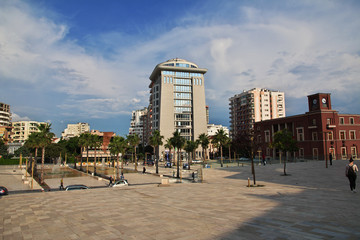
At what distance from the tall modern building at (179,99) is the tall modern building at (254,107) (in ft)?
84.5

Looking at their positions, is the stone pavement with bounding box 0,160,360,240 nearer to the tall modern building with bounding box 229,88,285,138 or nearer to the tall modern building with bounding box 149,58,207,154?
the tall modern building with bounding box 149,58,207,154

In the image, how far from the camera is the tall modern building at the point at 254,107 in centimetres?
12262

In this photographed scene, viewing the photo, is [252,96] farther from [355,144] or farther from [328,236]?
[328,236]

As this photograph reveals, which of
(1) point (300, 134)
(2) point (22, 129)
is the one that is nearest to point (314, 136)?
(1) point (300, 134)

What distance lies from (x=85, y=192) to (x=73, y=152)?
346ft

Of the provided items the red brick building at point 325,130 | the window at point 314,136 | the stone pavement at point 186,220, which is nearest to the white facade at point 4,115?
the red brick building at point 325,130

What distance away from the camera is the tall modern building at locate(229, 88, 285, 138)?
123 metres

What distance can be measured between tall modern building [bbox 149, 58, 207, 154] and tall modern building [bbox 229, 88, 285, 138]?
84.5 ft

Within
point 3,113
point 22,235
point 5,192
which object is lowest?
point 5,192

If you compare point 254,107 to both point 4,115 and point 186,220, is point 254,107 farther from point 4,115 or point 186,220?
point 4,115

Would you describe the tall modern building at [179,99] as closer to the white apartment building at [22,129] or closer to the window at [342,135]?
the window at [342,135]

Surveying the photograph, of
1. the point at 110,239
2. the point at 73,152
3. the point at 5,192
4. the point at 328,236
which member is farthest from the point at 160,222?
the point at 73,152

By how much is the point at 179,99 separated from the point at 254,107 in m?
42.3

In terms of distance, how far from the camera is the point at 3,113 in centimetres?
12631
